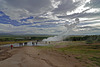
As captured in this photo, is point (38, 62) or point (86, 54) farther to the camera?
point (86, 54)

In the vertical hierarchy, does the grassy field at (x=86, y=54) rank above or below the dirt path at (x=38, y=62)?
below

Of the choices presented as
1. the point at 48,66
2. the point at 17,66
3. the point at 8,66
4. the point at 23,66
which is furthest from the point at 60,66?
the point at 8,66

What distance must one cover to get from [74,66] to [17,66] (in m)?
9.35

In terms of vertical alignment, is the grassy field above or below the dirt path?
below

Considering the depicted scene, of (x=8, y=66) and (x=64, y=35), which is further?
(x=64, y=35)

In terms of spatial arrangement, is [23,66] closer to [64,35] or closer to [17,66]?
[17,66]

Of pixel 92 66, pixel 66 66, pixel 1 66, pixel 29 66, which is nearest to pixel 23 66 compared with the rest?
pixel 29 66

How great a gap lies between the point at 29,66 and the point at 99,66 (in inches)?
449

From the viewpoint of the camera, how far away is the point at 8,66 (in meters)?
12.3

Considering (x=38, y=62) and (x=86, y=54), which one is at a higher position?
(x=38, y=62)

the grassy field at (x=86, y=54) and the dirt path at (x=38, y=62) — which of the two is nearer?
the dirt path at (x=38, y=62)

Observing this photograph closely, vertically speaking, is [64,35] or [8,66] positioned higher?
[64,35]

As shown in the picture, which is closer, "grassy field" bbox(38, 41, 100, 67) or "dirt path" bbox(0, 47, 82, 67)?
"dirt path" bbox(0, 47, 82, 67)

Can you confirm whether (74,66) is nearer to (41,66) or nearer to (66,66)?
(66,66)
